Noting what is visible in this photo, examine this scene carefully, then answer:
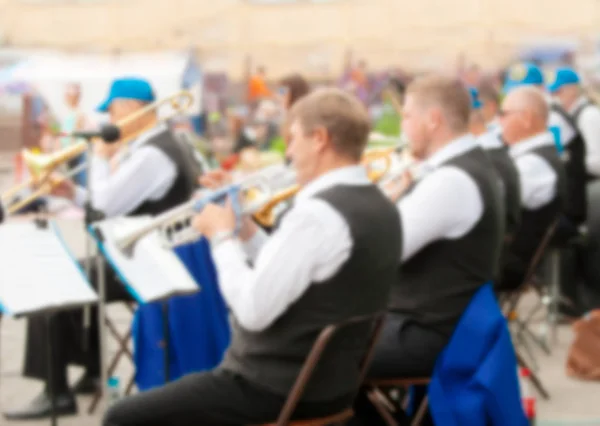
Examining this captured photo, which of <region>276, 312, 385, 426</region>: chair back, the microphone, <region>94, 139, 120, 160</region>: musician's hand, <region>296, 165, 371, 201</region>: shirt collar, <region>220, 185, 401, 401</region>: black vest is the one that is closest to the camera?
<region>276, 312, 385, 426</region>: chair back

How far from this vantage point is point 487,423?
3.58m

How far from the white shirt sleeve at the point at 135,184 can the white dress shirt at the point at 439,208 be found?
4.79ft

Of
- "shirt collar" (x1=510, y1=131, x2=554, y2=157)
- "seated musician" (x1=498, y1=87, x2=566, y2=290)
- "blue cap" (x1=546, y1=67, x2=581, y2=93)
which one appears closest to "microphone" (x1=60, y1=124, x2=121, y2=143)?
"seated musician" (x1=498, y1=87, x2=566, y2=290)

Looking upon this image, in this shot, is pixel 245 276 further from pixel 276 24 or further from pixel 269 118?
pixel 276 24

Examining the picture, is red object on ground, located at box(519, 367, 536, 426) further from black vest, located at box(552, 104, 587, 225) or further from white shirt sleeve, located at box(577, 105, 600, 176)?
white shirt sleeve, located at box(577, 105, 600, 176)

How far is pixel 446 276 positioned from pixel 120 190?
176cm

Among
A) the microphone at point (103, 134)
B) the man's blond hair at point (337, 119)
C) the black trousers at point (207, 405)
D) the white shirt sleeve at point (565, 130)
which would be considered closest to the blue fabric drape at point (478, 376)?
the black trousers at point (207, 405)

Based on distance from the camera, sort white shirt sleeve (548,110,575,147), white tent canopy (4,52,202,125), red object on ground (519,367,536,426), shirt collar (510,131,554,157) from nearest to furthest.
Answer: red object on ground (519,367,536,426)
shirt collar (510,131,554,157)
white shirt sleeve (548,110,575,147)
white tent canopy (4,52,202,125)

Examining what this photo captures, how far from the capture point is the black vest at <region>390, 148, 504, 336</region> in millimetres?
3967

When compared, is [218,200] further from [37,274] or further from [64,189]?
[64,189]

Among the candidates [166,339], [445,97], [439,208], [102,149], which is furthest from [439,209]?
[102,149]

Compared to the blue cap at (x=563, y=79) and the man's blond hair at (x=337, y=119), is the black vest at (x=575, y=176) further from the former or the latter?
the man's blond hair at (x=337, y=119)

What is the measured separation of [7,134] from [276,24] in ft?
29.1

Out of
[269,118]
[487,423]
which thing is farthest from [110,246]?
[269,118]
